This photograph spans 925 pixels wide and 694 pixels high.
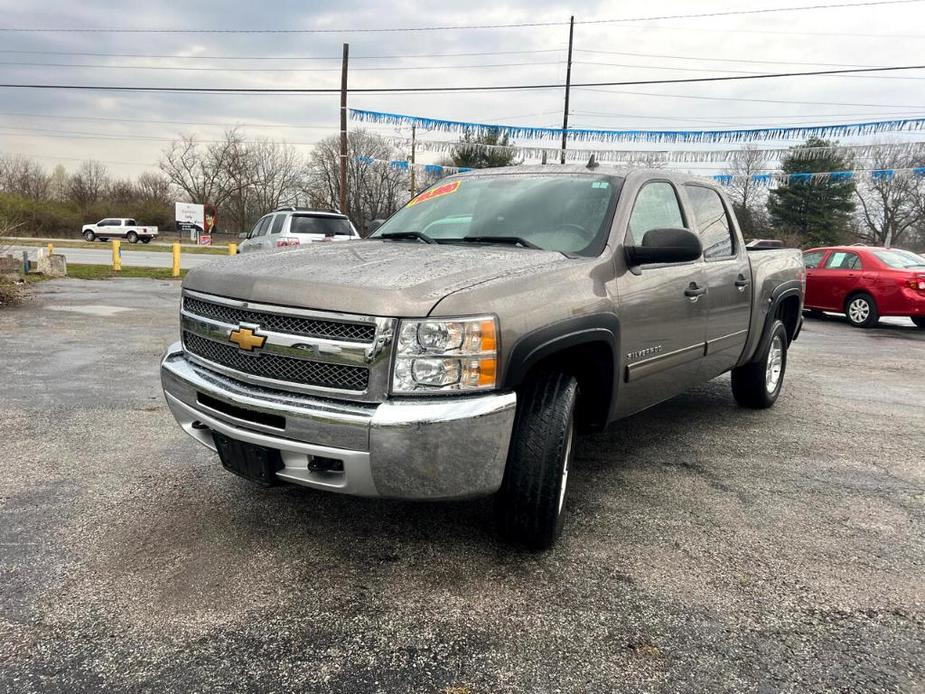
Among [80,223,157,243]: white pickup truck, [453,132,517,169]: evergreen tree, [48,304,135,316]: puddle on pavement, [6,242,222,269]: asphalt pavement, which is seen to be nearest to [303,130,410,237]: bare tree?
[80,223,157,243]: white pickup truck

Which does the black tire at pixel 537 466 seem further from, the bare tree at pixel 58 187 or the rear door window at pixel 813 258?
the bare tree at pixel 58 187

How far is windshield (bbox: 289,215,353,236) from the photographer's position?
13.2 metres

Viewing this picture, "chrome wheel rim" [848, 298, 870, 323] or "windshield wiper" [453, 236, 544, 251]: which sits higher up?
"windshield wiper" [453, 236, 544, 251]

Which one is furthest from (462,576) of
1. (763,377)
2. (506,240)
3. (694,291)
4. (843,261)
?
(843,261)

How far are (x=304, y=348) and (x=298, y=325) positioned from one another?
101mm

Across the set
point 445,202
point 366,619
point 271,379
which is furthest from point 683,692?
point 445,202

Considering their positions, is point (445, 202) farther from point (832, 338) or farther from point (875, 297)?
point (875, 297)

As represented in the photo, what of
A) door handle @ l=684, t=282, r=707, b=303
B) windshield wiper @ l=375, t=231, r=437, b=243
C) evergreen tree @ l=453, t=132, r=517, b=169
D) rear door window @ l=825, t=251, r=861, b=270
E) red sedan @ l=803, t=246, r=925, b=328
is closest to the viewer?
windshield wiper @ l=375, t=231, r=437, b=243

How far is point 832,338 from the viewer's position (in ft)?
34.0

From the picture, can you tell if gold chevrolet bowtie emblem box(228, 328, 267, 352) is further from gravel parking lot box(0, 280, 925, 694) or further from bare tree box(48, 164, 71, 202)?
bare tree box(48, 164, 71, 202)

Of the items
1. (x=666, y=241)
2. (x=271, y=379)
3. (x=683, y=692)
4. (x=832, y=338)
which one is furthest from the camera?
(x=832, y=338)

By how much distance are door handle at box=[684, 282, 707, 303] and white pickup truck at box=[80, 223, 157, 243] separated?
53880 millimetres

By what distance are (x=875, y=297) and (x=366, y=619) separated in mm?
12117

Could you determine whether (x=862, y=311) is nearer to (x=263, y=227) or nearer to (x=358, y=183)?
(x=263, y=227)
